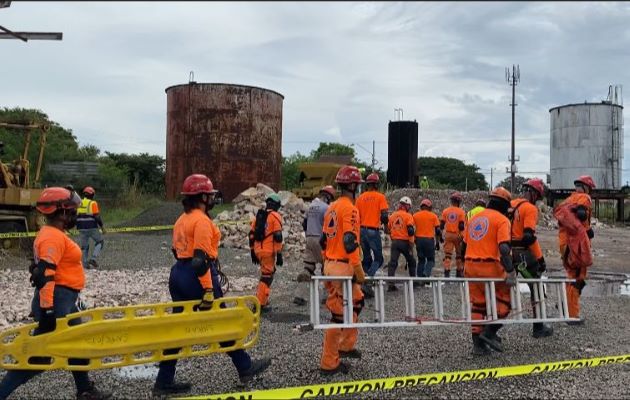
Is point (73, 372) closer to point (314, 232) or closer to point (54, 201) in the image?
point (54, 201)

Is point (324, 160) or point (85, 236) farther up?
point (324, 160)

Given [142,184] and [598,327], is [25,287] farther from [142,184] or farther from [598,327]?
[142,184]

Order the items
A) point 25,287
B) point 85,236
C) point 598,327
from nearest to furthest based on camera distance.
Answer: point 598,327
point 25,287
point 85,236

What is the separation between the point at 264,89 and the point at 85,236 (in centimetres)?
1950

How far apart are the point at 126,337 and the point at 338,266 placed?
2056mm

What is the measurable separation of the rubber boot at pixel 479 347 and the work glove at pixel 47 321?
4126 millimetres

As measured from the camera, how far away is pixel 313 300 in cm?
543

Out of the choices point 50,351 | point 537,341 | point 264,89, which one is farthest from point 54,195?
point 264,89

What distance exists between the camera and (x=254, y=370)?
17.8 ft

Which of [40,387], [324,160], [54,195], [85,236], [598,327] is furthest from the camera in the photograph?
[324,160]

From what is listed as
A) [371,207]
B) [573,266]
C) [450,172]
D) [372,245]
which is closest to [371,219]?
[371,207]

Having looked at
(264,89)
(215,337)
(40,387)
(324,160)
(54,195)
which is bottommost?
(40,387)

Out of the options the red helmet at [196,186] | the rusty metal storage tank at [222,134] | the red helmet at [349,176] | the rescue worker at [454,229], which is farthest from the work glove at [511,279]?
the rusty metal storage tank at [222,134]

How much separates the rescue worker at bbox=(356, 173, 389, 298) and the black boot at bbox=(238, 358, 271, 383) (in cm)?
480
